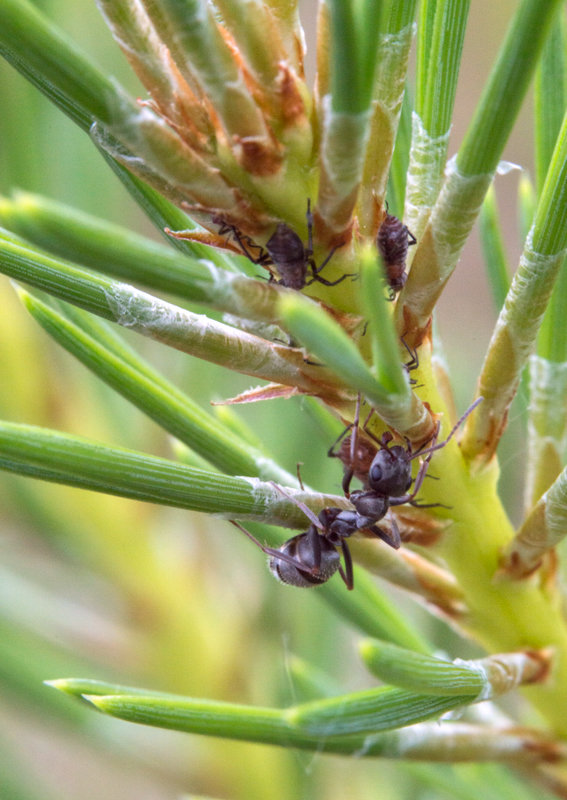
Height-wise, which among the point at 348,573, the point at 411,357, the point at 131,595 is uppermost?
the point at 411,357

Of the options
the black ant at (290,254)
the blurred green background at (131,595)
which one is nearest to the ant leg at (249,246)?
the black ant at (290,254)

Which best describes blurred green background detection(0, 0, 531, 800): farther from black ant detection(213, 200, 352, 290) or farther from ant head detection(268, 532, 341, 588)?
black ant detection(213, 200, 352, 290)

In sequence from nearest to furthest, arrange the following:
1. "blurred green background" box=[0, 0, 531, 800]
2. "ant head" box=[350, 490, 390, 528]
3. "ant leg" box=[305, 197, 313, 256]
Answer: "ant leg" box=[305, 197, 313, 256], "ant head" box=[350, 490, 390, 528], "blurred green background" box=[0, 0, 531, 800]

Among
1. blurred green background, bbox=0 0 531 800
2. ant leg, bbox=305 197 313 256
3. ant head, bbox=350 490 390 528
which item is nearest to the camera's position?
ant leg, bbox=305 197 313 256

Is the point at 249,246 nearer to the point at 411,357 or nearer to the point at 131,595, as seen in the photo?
the point at 411,357

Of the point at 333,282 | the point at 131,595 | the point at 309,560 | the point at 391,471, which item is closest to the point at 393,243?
the point at 333,282

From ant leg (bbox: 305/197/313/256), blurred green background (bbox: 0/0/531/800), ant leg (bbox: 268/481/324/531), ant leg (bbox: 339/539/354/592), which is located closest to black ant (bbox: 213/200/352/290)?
ant leg (bbox: 305/197/313/256)
